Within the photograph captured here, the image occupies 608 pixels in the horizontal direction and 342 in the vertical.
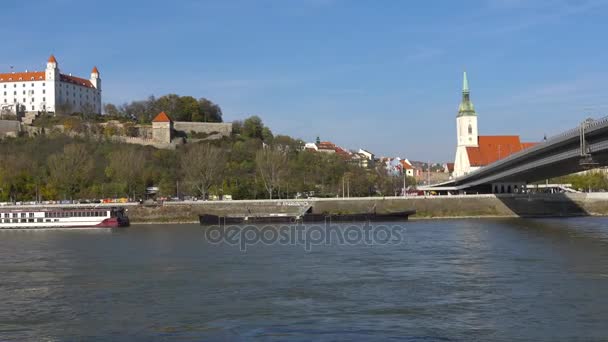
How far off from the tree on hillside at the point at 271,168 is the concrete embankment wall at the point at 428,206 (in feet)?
33.3

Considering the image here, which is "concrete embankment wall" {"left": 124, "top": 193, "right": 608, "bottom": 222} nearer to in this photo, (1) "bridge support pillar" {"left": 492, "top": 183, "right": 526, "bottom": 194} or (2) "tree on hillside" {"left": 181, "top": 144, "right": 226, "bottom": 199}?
(2) "tree on hillside" {"left": 181, "top": 144, "right": 226, "bottom": 199}

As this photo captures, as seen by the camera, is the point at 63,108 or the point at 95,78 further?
the point at 95,78

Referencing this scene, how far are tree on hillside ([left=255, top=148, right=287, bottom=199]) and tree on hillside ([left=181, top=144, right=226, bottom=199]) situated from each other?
4.29 meters

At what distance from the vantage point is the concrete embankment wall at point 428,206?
6059 cm

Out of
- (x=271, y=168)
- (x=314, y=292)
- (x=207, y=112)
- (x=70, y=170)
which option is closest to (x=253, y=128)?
(x=207, y=112)

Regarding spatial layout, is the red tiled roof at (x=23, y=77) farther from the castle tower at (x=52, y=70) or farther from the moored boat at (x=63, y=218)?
the moored boat at (x=63, y=218)

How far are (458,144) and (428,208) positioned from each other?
141 feet

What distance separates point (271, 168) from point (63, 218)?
24415 millimetres

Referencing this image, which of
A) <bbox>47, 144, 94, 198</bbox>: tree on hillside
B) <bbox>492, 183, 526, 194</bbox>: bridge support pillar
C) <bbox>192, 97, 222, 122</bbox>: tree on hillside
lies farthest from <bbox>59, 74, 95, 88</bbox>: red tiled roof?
<bbox>492, 183, 526, 194</bbox>: bridge support pillar

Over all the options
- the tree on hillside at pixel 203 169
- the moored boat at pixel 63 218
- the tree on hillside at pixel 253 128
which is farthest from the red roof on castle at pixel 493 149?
the moored boat at pixel 63 218

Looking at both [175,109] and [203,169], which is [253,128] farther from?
[203,169]

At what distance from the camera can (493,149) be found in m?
97.7

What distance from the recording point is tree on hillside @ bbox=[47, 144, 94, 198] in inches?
2776

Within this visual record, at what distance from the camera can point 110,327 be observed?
54.9ft
